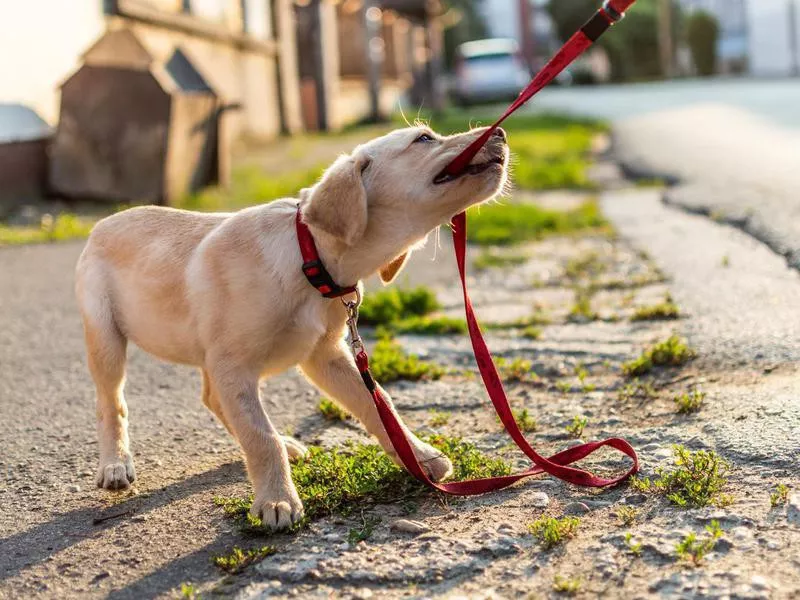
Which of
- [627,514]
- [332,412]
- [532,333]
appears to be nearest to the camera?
[627,514]

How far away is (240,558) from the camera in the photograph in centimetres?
248

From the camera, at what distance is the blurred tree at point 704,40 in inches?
1738

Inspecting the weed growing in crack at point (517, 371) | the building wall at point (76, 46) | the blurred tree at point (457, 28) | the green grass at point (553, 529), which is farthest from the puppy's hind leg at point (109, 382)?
the blurred tree at point (457, 28)

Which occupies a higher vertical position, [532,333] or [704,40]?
[704,40]

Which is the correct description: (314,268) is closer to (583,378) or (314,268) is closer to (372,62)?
(583,378)

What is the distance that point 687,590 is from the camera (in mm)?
2168

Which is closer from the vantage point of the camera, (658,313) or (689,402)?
(689,402)

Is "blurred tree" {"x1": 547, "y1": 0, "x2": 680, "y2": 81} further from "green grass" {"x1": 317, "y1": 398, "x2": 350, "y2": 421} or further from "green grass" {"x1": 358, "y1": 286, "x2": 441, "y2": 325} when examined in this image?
"green grass" {"x1": 317, "y1": 398, "x2": 350, "y2": 421}

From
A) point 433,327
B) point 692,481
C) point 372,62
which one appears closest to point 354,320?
point 692,481

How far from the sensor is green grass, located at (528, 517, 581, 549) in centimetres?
246

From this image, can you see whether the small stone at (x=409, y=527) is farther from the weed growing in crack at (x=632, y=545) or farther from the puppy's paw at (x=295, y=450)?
the puppy's paw at (x=295, y=450)

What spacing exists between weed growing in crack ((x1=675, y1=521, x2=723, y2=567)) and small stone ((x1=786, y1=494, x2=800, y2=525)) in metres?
0.18

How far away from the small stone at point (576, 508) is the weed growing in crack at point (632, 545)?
230 mm

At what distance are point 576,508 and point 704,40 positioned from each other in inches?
1778
